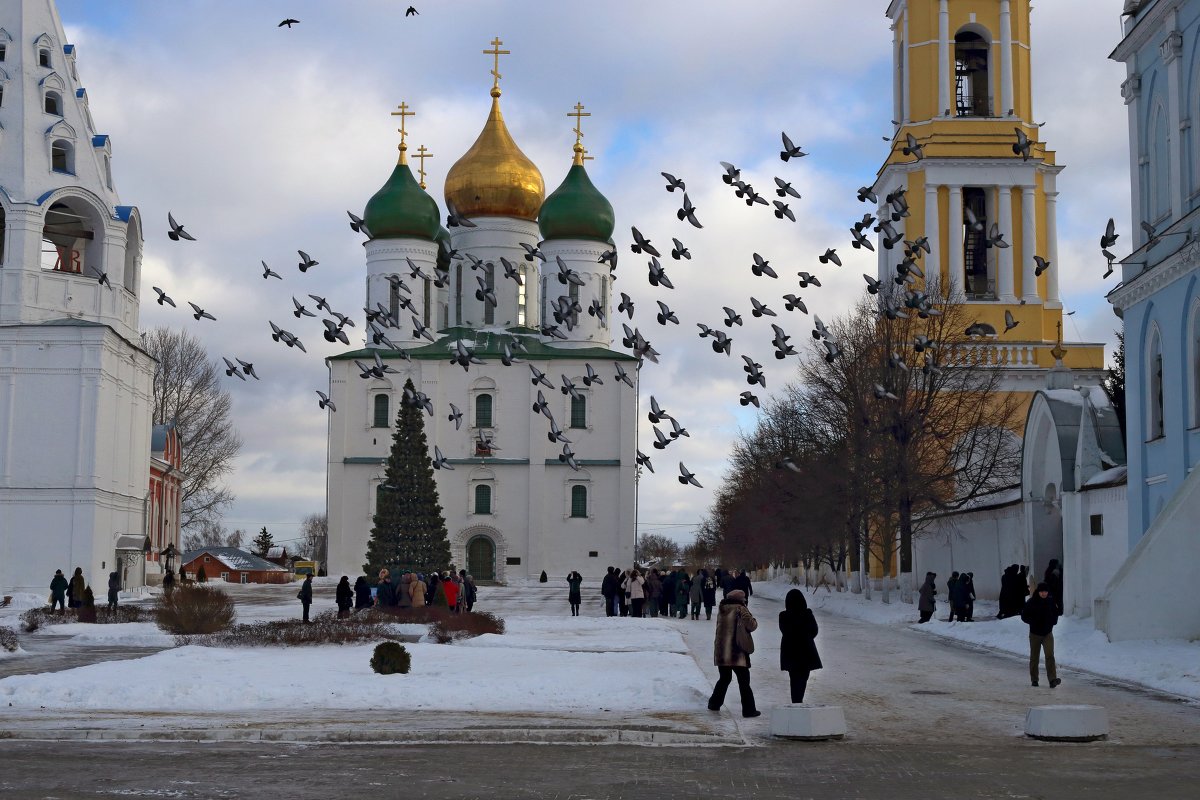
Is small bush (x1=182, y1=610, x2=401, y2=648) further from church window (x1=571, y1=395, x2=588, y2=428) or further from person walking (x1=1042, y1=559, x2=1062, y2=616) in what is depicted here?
church window (x1=571, y1=395, x2=588, y2=428)

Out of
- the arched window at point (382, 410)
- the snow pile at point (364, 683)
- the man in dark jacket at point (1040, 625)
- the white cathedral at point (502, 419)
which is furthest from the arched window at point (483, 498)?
the man in dark jacket at point (1040, 625)

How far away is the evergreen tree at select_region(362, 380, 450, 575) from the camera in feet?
168

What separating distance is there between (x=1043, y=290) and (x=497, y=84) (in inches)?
1094

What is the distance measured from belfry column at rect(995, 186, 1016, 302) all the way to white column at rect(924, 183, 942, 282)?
201 cm

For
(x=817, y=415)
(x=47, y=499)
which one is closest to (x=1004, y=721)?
(x=817, y=415)

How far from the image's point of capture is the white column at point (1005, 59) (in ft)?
157

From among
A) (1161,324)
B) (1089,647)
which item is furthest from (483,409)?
(1089,647)

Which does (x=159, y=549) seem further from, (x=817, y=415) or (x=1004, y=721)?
(x=1004, y=721)

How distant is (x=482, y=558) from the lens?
62.8m

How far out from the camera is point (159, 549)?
6072 cm

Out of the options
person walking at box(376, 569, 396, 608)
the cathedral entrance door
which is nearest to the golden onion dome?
the cathedral entrance door

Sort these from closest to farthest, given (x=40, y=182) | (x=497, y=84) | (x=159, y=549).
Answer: (x=40, y=182) → (x=159, y=549) → (x=497, y=84)

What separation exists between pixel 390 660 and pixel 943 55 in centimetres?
3542

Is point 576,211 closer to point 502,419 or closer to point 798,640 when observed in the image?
point 502,419
